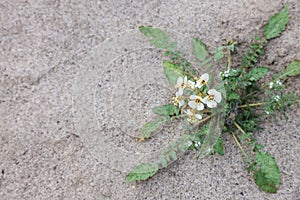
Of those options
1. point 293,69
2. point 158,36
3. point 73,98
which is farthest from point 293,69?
point 73,98

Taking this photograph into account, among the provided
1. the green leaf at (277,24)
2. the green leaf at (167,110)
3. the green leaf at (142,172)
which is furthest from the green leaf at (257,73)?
the green leaf at (142,172)

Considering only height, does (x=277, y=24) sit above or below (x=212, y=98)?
above

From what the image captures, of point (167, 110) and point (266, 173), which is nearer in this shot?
point (266, 173)

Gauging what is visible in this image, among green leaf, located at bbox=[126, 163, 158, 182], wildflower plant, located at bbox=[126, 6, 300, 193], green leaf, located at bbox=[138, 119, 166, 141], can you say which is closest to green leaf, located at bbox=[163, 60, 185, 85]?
wildflower plant, located at bbox=[126, 6, 300, 193]

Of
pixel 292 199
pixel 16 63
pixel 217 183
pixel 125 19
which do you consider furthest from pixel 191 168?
pixel 16 63

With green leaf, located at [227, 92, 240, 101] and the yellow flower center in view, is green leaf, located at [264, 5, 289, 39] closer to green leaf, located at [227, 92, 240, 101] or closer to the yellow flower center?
green leaf, located at [227, 92, 240, 101]

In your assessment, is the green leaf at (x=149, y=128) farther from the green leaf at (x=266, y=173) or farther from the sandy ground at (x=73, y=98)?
the green leaf at (x=266, y=173)

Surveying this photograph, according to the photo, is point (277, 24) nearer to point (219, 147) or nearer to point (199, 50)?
point (199, 50)
